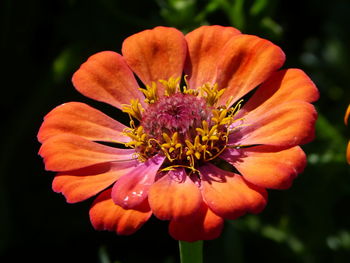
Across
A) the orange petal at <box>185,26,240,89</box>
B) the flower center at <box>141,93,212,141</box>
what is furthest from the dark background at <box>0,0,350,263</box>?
the flower center at <box>141,93,212,141</box>

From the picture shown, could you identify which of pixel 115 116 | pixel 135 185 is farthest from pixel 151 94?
pixel 115 116

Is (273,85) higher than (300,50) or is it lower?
higher

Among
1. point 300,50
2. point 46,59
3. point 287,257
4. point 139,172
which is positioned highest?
point 139,172

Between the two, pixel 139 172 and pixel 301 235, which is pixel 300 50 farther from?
pixel 139 172

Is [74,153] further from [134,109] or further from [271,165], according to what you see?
[271,165]

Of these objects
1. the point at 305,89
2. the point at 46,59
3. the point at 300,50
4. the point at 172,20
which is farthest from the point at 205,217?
the point at 300,50

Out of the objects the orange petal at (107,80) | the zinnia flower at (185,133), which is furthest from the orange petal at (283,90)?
the orange petal at (107,80)

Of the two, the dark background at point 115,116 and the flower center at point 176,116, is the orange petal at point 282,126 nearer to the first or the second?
the flower center at point 176,116
